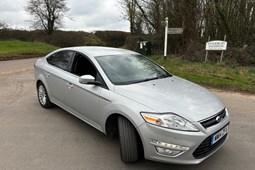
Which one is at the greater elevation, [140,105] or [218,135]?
[140,105]

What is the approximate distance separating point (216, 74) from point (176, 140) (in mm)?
6955

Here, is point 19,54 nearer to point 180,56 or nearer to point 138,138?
point 180,56

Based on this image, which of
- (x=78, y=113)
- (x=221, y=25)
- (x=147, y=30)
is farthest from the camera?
(x=147, y=30)

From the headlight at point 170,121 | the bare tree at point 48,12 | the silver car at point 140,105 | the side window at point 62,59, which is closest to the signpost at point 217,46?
the silver car at point 140,105

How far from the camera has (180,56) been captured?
12.7 metres

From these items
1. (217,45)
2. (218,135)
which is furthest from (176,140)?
(217,45)

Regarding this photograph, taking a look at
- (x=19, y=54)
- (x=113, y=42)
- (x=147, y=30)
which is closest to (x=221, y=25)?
(x=147, y=30)

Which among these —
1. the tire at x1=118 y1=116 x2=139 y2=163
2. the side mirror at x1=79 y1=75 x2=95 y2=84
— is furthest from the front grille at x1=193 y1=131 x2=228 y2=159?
the side mirror at x1=79 y1=75 x2=95 y2=84

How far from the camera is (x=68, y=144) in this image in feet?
12.7

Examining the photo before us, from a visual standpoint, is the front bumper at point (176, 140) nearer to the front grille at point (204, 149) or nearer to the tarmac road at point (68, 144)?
the front grille at point (204, 149)

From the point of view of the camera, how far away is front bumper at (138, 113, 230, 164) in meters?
2.81

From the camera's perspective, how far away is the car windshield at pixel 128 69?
385 centimetres

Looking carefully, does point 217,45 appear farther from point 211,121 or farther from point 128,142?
point 128,142

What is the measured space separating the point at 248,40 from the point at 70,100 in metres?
10.6
